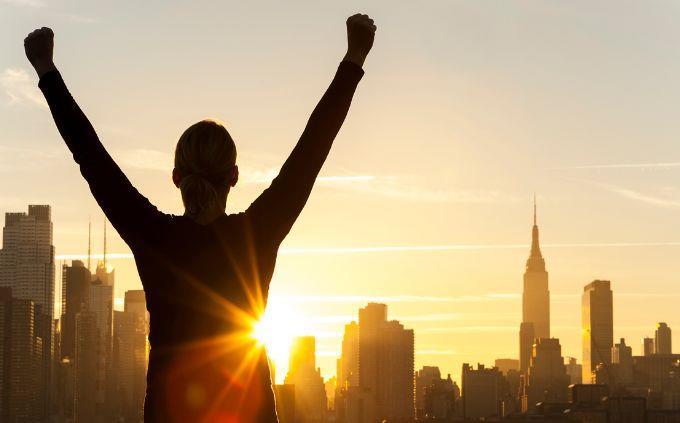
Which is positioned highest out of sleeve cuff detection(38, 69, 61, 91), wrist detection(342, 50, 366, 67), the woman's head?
wrist detection(342, 50, 366, 67)

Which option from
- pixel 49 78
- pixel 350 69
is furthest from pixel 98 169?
pixel 350 69

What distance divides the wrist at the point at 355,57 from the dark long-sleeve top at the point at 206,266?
134 mm

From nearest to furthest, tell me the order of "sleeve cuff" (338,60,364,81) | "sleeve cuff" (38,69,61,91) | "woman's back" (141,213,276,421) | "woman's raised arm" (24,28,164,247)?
"woman's back" (141,213,276,421)
"woman's raised arm" (24,28,164,247)
"sleeve cuff" (38,69,61,91)
"sleeve cuff" (338,60,364,81)

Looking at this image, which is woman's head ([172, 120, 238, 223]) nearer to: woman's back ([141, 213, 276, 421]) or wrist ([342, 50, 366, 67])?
woman's back ([141, 213, 276, 421])

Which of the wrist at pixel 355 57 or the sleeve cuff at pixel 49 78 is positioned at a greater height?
the wrist at pixel 355 57

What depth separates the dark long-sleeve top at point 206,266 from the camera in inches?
315

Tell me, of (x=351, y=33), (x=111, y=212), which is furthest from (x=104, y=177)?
(x=351, y=33)

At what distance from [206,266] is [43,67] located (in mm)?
1249

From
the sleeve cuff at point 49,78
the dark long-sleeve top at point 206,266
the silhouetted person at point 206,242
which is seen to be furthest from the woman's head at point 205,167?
the sleeve cuff at point 49,78

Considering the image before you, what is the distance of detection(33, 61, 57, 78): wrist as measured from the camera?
330 inches

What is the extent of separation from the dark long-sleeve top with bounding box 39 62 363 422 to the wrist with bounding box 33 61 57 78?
0.07 ft

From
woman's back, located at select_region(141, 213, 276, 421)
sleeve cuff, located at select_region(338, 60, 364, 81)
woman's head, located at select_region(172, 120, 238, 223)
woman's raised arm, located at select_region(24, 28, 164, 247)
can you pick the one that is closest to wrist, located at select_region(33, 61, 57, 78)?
woman's raised arm, located at select_region(24, 28, 164, 247)

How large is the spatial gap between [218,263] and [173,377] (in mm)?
601

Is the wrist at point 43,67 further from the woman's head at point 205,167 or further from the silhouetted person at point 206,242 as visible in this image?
the woman's head at point 205,167
